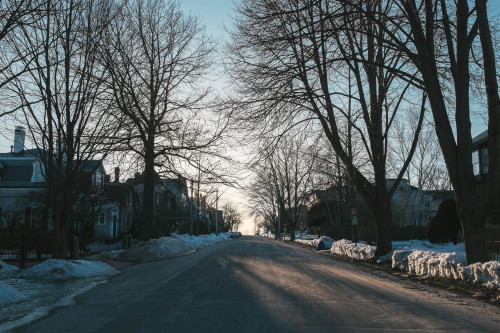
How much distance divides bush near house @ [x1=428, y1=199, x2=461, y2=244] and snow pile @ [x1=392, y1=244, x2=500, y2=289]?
13.6 metres

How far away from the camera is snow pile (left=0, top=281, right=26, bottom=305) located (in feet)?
26.7

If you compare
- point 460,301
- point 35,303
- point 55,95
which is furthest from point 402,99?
point 35,303

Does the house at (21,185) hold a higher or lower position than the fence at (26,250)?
higher

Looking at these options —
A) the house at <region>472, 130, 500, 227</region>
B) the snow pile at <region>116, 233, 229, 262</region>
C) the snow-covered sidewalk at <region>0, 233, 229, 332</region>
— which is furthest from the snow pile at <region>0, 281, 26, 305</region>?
the house at <region>472, 130, 500, 227</region>

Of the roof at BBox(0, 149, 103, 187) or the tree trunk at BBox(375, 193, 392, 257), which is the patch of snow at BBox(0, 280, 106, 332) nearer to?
the tree trunk at BBox(375, 193, 392, 257)

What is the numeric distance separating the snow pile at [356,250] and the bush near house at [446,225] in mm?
6324

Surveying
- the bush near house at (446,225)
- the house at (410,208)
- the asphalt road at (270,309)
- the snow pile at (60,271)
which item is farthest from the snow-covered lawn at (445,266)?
the house at (410,208)

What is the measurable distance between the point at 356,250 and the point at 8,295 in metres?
16.5

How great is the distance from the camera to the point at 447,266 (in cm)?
1102

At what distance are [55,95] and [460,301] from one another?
11.8 meters

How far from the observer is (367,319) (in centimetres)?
625

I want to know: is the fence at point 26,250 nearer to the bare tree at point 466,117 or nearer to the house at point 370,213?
the bare tree at point 466,117

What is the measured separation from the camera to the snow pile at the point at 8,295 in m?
8.12

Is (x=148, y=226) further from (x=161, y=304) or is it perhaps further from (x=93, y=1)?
(x=161, y=304)
